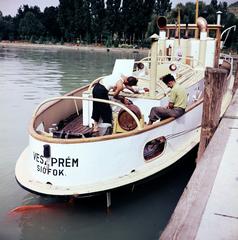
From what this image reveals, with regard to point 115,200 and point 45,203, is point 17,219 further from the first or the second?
point 115,200

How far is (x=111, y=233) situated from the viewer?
5.82 meters

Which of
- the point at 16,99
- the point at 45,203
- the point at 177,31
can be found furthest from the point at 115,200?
the point at 16,99

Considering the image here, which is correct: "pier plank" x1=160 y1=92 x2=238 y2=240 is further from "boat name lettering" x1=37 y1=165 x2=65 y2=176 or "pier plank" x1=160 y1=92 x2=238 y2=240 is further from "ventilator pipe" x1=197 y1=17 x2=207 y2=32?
"ventilator pipe" x1=197 y1=17 x2=207 y2=32

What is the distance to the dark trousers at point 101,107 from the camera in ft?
22.4

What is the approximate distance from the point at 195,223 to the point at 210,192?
858 mm

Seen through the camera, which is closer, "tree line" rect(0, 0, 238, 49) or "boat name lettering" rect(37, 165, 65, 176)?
"boat name lettering" rect(37, 165, 65, 176)

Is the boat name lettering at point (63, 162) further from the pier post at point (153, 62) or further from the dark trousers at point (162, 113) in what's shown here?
the pier post at point (153, 62)

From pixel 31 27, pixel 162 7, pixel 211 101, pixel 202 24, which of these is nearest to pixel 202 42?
pixel 202 24

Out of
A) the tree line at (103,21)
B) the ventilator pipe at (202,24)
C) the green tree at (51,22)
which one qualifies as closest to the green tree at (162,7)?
the tree line at (103,21)

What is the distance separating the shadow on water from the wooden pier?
1.52 metres

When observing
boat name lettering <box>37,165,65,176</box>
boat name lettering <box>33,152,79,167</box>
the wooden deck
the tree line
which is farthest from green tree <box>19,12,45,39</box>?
boat name lettering <box>33,152,79,167</box>

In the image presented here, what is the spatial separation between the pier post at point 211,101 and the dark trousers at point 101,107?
180cm

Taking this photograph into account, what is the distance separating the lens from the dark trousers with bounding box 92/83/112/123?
683 cm

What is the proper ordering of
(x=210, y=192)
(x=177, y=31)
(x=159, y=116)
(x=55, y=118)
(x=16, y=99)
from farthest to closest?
(x=16, y=99), (x=177, y=31), (x=55, y=118), (x=159, y=116), (x=210, y=192)
